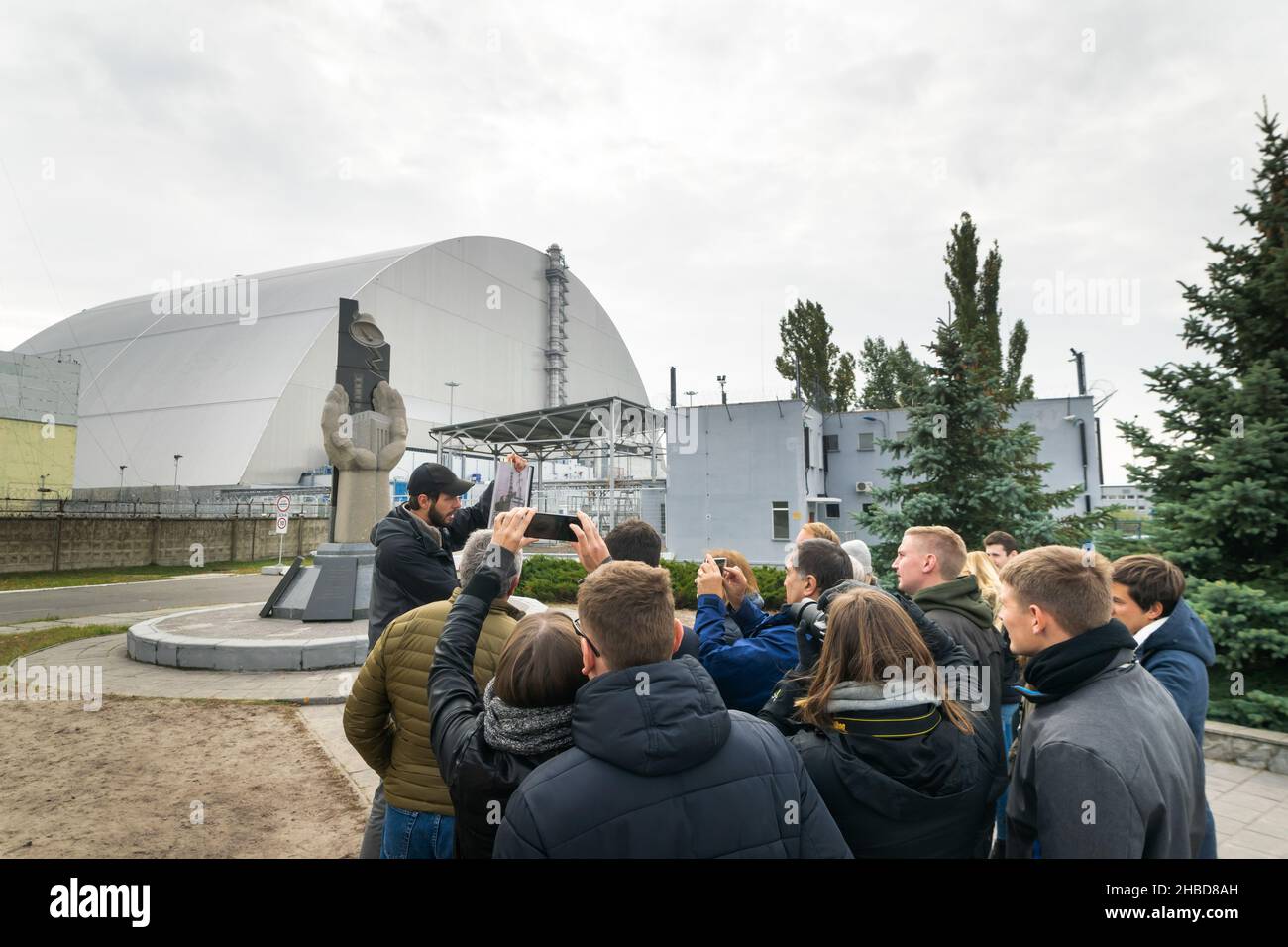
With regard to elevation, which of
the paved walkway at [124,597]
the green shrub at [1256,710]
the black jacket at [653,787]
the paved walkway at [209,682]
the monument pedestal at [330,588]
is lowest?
the paved walkway at [124,597]

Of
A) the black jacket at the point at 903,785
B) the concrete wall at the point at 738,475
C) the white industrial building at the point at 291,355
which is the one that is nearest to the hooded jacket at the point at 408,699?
the black jacket at the point at 903,785

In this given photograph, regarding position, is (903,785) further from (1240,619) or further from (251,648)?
(251,648)

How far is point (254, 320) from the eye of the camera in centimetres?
4666

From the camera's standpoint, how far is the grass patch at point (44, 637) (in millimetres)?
9891

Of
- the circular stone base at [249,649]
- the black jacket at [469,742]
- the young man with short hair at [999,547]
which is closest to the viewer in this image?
the black jacket at [469,742]

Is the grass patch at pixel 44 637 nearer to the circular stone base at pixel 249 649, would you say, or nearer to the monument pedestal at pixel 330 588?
the circular stone base at pixel 249 649

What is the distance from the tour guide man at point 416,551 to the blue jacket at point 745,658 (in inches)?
57.7

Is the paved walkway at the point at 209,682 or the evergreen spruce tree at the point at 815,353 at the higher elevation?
the evergreen spruce tree at the point at 815,353

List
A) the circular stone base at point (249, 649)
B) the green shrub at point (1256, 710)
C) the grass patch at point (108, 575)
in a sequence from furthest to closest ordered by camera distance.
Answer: the grass patch at point (108, 575), the circular stone base at point (249, 649), the green shrub at point (1256, 710)

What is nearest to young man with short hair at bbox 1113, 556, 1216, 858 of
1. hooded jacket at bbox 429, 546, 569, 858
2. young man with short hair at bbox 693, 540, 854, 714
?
young man with short hair at bbox 693, 540, 854, 714

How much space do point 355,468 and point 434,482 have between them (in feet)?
29.1

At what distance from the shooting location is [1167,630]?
302 centimetres

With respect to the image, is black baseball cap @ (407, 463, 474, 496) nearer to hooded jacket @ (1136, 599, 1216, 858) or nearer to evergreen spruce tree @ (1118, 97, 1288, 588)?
hooded jacket @ (1136, 599, 1216, 858)
